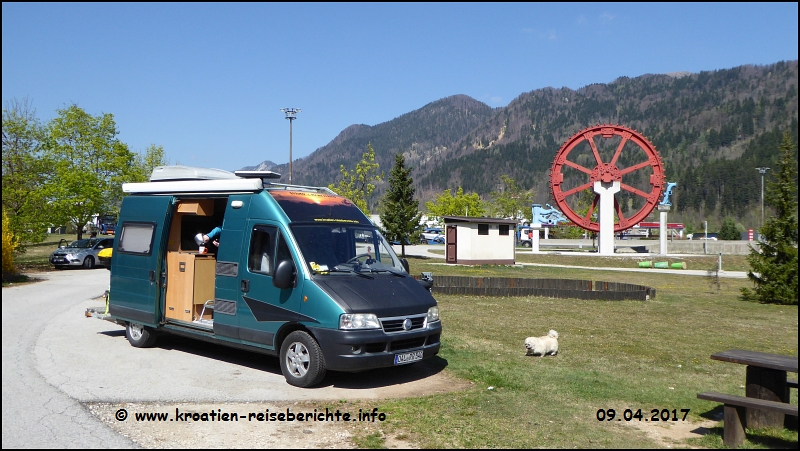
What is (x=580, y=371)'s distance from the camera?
8766mm

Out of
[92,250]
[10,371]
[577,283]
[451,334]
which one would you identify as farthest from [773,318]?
[92,250]

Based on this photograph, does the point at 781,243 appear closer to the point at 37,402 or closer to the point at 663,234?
the point at 37,402

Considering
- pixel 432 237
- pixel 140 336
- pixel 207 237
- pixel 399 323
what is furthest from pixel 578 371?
pixel 432 237

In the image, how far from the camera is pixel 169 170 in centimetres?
1091

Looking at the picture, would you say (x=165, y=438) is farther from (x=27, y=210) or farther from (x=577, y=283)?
(x=27, y=210)

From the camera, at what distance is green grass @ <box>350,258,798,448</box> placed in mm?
5961

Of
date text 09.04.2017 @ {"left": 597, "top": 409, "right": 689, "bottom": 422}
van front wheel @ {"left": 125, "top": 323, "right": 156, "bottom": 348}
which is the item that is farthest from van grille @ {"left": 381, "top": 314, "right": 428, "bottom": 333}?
van front wheel @ {"left": 125, "top": 323, "right": 156, "bottom": 348}

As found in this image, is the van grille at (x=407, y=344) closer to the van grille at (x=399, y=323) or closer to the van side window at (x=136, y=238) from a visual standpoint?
the van grille at (x=399, y=323)

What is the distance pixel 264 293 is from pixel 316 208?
1462 mm

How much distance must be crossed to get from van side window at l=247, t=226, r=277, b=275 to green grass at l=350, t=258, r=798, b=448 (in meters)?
2.65

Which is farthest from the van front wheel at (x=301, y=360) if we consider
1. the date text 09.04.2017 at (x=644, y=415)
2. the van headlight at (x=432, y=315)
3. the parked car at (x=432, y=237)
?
the parked car at (x=432, y=237)

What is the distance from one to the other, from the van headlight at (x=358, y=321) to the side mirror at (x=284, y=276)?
3.01ft

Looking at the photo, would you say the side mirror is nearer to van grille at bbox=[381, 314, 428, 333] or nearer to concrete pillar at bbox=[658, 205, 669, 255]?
van grille at bbox=[381, 314, 428, 333]

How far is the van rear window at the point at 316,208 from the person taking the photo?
8625 millimetres
